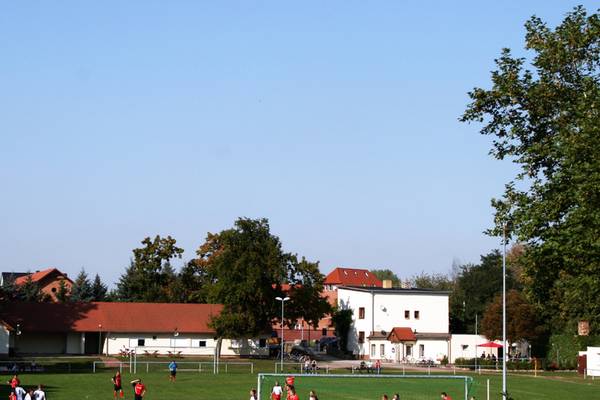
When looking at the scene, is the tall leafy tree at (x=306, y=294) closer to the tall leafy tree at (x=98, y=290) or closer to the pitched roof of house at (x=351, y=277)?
the tall leafy tree at (x=98, y=290)

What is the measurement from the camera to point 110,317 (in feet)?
278

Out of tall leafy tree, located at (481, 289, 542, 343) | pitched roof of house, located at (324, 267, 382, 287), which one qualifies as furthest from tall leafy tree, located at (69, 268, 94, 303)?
pitched roof of house, located at (324, 267, 382, 287)

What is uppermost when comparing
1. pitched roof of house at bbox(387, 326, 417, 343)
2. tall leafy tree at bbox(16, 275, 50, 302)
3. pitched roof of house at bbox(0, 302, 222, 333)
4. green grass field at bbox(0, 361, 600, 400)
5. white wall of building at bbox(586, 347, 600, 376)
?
tall leafy tree at bbox(16, 275, 50, 302)

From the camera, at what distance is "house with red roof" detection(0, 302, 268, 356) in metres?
81.7

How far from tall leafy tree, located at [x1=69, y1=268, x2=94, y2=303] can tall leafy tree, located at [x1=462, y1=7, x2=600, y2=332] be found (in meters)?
72.8

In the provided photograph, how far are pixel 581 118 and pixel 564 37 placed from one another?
460cm

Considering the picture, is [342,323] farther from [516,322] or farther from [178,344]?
[516,322]

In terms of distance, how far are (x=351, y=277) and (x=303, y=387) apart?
103m

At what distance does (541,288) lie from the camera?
3559 cm

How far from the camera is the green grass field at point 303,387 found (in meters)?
A: 46.1

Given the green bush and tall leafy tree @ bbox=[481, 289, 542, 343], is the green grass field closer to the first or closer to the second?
the green bush

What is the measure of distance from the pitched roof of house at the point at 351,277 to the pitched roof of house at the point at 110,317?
63.7m

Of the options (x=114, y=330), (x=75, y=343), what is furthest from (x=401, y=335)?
(x=75, y=343)

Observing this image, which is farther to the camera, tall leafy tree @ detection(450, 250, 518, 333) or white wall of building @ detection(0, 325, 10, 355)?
tall leafy tree @ detection(450, 250, 518, 333)
